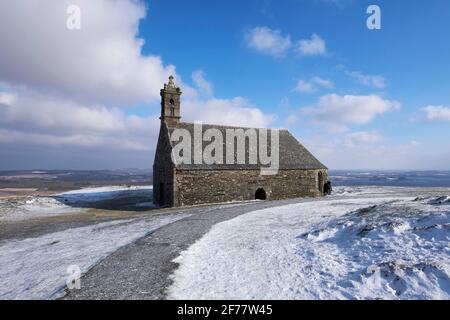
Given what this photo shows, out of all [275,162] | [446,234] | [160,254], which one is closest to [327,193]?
[275,162]

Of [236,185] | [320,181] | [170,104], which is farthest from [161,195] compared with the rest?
[320,181]

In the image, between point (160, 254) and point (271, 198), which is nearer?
point (160, 254)

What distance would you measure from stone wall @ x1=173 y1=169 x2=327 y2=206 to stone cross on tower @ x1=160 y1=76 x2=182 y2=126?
6529 millimetres

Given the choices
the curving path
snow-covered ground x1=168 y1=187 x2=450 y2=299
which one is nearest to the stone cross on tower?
the curving path

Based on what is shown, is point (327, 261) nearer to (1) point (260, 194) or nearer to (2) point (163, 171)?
(1) point (260, 194)

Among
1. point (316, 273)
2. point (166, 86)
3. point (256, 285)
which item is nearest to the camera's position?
point (256, 285)

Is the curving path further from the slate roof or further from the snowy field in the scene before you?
the slate roof

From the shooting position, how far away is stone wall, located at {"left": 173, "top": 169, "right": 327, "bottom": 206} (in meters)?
26.4

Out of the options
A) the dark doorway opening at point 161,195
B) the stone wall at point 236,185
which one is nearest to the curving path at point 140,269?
the stone wall at point 236,185

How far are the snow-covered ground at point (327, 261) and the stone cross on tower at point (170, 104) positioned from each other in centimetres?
1847

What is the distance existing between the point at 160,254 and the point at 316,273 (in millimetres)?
5274

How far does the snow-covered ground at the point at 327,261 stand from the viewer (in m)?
7.33

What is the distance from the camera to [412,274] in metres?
7.43
